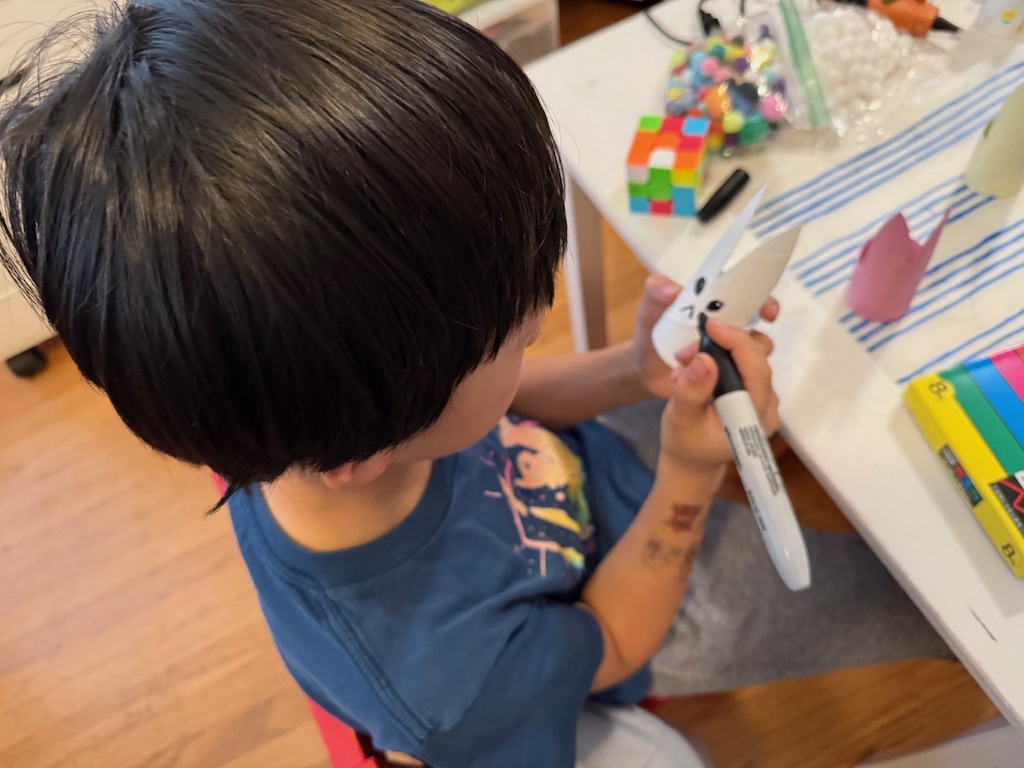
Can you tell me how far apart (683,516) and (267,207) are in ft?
1.31

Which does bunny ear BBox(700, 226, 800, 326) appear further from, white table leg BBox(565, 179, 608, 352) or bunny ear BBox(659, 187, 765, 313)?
Answer: white table leg BBox(565, 179, 608, 352)

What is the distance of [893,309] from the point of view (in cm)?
52

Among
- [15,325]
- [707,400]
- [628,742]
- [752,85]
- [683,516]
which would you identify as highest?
[752,85]

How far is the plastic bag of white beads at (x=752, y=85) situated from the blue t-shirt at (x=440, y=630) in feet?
1.10

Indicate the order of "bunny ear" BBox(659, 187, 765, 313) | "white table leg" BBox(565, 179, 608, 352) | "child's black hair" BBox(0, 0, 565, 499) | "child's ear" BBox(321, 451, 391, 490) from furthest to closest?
1. "white table leg" BBox(565, 179, 608, 352)
2. "bunny ear" BBox(659, 187, 765, 313)
3. "child's ear" BBox(321, 451, 391, 490)
4. "child's black hair" BBox(0, 0, 565, 499)

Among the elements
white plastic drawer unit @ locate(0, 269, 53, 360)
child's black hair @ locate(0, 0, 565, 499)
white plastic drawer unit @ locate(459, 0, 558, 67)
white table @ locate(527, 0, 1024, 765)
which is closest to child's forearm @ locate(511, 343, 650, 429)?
white table @ locate(527, 0, 1024, 765)

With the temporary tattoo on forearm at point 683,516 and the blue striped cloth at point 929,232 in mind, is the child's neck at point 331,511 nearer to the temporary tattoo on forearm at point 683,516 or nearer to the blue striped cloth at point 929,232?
the temporary tattoo on forearm at point 683,516

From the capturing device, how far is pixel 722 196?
0.60 m

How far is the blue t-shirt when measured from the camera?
476 millimetres

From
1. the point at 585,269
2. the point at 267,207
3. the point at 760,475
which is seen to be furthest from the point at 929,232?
the point at 267,207

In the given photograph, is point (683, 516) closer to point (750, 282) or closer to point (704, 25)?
point (750, 282)

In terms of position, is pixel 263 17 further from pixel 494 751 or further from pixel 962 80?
pixel 962 80

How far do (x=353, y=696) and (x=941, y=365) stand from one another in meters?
0.42

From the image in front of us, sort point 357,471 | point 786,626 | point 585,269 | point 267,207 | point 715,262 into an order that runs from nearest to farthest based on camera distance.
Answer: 1. point 267,207
2. point 357,471
3. point 715,262
4. point 786,626
5. point 585,269
